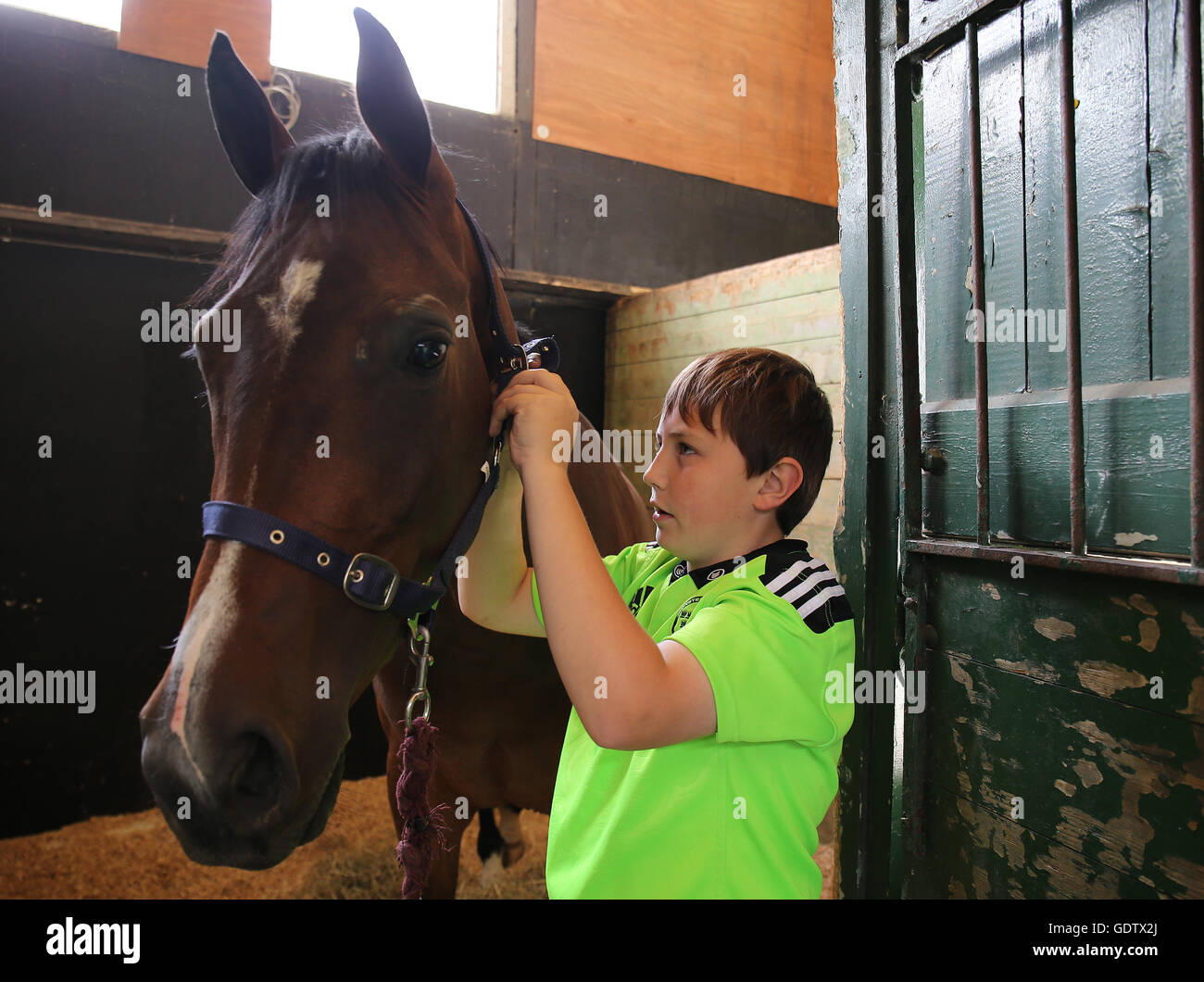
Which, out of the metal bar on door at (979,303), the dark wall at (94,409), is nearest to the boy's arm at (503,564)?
the metal bar on door at (979,303)

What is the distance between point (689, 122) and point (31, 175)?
3102 millimetres

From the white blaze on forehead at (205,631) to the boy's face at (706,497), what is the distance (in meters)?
0.47

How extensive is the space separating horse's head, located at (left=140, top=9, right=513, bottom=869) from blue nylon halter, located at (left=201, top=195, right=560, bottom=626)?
0.01 metres

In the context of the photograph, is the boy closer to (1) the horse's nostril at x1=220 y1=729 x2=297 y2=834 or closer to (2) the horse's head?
(2) the horse's head

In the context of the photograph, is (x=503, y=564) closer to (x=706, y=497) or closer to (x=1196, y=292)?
(x=706, y=497)

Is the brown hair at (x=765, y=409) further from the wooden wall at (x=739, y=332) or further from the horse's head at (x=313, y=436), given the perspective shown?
the wooden wall at (x=739, y=332)

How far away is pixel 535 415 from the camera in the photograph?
0.81 m

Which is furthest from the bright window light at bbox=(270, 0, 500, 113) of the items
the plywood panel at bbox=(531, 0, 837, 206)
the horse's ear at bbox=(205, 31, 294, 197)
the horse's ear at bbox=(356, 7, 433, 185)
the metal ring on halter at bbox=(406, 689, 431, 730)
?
the metal ring on halter at bbox=(406, 689, 431, 730)

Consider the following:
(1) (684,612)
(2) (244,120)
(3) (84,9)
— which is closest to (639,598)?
(1) (684,612)

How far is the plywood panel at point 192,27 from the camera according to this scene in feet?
8.45

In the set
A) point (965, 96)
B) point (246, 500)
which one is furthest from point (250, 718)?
point (965, 96)

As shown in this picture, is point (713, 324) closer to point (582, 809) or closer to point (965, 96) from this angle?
point (965, 96)

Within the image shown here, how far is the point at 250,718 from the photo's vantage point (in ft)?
2.18

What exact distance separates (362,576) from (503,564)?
292 mm
